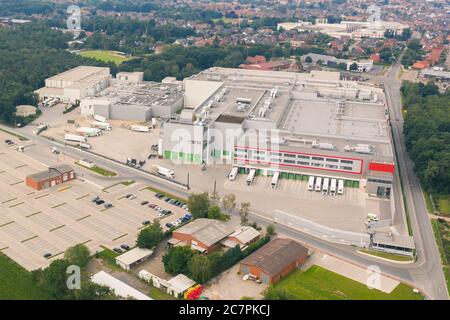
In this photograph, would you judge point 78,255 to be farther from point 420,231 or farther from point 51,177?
point 420,231

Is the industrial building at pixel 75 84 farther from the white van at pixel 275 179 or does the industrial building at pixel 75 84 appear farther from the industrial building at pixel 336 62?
the industrial building at pixel 336 62

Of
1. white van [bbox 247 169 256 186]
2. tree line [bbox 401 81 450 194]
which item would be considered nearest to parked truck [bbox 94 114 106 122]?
white van [bbox 247 169 256 186]

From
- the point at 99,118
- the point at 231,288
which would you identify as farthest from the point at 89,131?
the point at 231,288

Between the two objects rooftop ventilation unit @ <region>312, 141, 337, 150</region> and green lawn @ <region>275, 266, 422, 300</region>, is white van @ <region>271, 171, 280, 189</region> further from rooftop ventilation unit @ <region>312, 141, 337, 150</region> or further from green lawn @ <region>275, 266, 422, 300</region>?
green lawn @ <region>275, 266, 422, 300</region>

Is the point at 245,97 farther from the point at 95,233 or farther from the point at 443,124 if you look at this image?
the point at 95,233

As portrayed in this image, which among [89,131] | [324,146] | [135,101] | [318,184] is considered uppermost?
[324,146]

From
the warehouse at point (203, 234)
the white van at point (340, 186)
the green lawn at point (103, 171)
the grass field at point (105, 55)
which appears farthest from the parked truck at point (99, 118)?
the grass field at point (105, 55)
